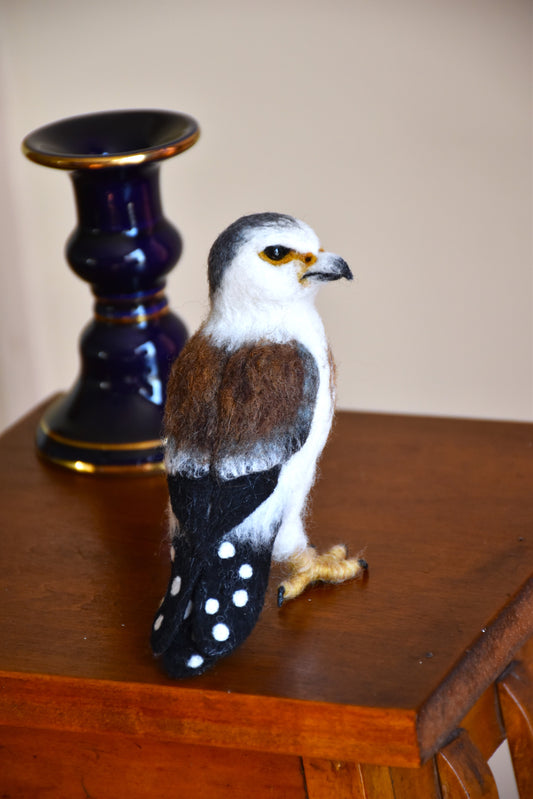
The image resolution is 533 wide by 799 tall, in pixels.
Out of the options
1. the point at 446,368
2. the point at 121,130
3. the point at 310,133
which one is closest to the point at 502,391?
the point at 446,368

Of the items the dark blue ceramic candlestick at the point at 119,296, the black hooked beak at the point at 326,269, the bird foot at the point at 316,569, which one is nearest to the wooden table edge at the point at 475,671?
the bird foot at the point at 316,569

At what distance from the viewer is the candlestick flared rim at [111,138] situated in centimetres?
82

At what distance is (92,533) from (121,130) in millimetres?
343

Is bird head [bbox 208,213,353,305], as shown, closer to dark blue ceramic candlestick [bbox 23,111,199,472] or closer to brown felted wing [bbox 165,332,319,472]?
brown felted wing [bbox 165,332,319,472]

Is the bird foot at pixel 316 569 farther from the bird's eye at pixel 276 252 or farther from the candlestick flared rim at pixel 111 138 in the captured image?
the candlestick flared rim at pixel 111 138

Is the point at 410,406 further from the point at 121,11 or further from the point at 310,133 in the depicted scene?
the point at 121,11

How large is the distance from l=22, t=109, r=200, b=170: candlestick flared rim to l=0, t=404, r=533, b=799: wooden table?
0.28 m

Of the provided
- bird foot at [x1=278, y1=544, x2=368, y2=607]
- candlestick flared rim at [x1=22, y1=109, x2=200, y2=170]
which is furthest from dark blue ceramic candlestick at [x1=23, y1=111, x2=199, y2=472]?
bird foot at [x1=278, y1=544, x2=368, y2=607]

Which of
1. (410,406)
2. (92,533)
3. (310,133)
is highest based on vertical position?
(310,133)

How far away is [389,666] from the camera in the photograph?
625 mm

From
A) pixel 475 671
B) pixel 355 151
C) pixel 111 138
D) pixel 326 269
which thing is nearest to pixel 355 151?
pixel 355 151

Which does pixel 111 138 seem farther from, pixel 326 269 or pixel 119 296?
pixel 326 269

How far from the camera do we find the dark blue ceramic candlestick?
87cm

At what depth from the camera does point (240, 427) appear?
0.61 m
